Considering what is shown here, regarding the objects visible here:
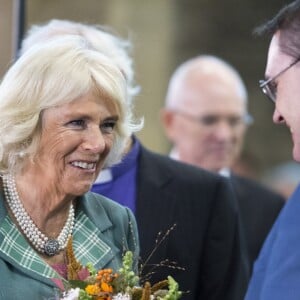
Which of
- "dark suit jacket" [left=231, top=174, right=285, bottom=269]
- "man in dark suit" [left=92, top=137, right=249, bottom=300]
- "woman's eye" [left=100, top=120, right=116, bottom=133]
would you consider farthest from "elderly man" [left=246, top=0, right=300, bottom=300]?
"dark suit jacket" [left=231, top=174, right=285, bottom=269]

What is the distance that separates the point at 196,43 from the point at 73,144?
417 inches

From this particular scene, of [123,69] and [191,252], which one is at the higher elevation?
[123,69]

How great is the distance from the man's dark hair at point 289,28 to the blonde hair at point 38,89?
0.66 metres

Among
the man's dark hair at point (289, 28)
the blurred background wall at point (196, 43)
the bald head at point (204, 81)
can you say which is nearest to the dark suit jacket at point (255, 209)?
the bald head at point (204, 81)

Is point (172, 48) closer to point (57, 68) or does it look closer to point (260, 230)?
point (260, 230)

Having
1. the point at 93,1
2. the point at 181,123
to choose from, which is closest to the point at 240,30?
the point at 93,1

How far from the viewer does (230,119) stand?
7586mm

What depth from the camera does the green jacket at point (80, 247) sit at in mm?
4254

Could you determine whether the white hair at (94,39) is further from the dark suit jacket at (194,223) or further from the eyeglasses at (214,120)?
the eyeglasses at (214,120)

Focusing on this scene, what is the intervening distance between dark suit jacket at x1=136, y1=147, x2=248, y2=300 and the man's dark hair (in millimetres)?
1398

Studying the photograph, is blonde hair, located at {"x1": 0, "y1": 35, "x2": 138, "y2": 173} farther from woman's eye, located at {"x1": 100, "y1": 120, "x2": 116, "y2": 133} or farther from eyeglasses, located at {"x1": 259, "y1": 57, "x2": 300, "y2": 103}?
eyeglasses, located at {"x1": 259, "y1": 57, "x2": 300, "y2": 103}

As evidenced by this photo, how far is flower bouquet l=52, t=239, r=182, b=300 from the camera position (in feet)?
13.2

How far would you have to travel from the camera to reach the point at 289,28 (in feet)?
13.3

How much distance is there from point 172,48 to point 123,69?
30.9 feet
